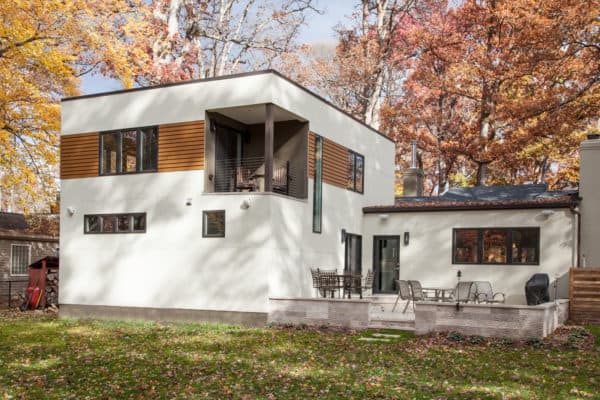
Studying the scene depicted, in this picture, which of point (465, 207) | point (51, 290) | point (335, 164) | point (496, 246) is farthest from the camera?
point (51, 290)

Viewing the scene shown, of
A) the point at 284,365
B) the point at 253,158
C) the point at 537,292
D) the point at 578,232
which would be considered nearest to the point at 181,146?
the point at 253,158

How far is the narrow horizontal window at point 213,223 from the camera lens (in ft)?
49.4

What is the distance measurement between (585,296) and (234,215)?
28.7ft

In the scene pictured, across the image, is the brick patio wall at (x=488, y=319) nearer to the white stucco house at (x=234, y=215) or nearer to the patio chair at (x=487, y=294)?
the patio chair at (x=487, y=294)

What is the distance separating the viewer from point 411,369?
951cm

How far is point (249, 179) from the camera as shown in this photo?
16.2 meters

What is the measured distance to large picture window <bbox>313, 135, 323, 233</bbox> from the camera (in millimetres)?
16562

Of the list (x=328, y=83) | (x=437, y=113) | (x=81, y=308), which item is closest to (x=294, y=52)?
(x=328, y=83)

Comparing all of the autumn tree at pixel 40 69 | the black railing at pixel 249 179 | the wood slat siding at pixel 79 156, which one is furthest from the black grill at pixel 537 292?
the autumn tree at pixel 40 69

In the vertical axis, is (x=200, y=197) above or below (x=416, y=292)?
above

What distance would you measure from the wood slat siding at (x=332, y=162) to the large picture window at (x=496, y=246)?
3.64 m

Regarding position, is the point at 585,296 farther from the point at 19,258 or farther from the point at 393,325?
the point at 19,258

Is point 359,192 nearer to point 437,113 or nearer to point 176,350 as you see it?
point 176,350

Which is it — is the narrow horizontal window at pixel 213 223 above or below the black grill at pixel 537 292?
above
